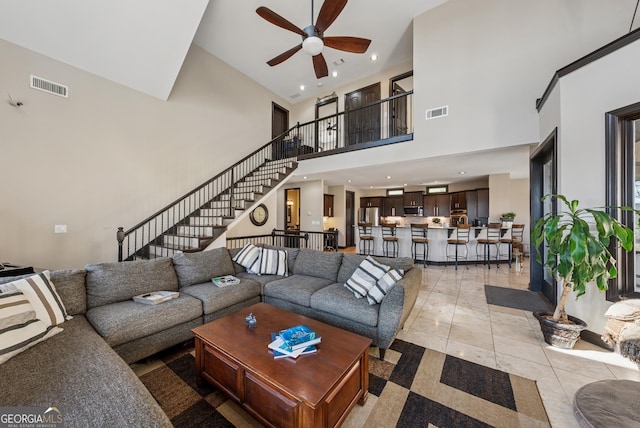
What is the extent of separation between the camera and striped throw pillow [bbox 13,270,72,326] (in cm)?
172

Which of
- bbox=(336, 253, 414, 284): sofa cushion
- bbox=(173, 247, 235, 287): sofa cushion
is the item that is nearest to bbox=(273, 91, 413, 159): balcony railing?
bbox=(336, 253, 414, 284): sofa cushion

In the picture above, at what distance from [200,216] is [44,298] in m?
3.76

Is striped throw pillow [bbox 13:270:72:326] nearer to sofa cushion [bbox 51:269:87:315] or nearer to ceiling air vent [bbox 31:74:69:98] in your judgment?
sofa cushion [bbox 51:269:87:315]

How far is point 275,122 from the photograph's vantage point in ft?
26.3

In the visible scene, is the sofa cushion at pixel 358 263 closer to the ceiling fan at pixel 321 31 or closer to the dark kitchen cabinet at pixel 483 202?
the ceiling fan at pixel 321 31

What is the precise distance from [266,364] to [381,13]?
6.10 meters

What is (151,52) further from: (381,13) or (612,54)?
(612,54)

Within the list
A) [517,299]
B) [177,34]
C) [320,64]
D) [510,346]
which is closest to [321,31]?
[320,64]

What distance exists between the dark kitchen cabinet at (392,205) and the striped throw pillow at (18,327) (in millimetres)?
9409

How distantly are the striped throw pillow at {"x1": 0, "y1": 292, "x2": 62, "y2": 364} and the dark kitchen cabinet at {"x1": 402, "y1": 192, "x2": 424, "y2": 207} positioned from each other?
937cm

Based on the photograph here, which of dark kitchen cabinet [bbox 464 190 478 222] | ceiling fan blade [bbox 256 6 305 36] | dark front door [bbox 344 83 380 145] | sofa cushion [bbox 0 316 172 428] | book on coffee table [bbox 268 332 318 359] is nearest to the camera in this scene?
sofa cushion [bbox 0 316 172 428]

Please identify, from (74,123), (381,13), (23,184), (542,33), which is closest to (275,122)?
(381,13)

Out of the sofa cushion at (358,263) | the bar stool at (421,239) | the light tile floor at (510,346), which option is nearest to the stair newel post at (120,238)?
the sofa cushion at (358,263)

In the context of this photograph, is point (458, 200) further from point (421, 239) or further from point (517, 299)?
point (517, 299)
